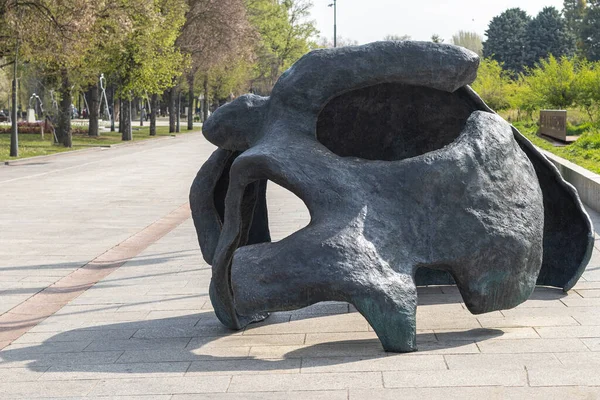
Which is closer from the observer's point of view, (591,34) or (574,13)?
(591,34)

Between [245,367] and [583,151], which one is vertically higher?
[583,151]

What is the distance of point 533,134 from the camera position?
109 ft

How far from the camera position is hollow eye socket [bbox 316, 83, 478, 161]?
785cm

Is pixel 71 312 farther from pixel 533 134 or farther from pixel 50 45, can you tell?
pixel 533 134

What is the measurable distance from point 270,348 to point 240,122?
181cm

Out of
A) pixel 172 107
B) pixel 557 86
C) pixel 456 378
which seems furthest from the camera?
A: pixel 172 107

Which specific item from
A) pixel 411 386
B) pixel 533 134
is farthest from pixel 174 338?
pixel 533 134

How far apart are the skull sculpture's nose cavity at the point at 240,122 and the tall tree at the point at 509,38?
7556 cm

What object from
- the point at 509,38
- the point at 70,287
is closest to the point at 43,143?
the point at 70,287

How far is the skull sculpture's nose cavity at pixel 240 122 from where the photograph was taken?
7363 millimetres

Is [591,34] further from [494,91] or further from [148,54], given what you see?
[148,54]

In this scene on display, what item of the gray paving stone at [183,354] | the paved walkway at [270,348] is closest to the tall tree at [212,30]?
the paved walkway at [270,348]

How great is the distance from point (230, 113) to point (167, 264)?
352 centimetres

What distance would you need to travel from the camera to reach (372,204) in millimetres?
6586
